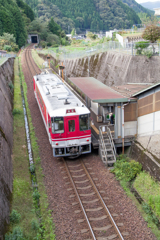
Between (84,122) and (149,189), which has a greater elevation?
(84,122)

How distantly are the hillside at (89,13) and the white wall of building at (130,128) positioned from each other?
141746 mm

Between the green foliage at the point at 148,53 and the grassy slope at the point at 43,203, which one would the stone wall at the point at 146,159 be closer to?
the grassy slope at the point at 43,203

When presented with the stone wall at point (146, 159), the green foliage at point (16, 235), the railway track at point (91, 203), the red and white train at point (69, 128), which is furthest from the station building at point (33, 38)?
the green foliage at point (16, 235)

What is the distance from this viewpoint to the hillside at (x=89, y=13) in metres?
150

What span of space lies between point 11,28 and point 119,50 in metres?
47.2

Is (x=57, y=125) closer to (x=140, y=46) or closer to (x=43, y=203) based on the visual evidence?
(x=43, y=203)

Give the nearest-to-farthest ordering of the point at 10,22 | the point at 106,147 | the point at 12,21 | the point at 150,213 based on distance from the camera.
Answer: the point at 150,213, the point at 106,147, the point at 10,22, the point at 12,21

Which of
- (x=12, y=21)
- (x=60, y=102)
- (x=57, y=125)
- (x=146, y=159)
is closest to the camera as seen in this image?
(x=146, y=159)

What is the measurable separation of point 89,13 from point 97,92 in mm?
179154

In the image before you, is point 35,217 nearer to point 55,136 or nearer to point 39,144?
point 55,136

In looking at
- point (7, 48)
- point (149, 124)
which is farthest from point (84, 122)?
point (7, 48)

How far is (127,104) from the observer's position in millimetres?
13133

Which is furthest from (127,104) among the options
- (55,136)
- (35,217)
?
(35,217)

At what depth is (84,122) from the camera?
41.0 feet
